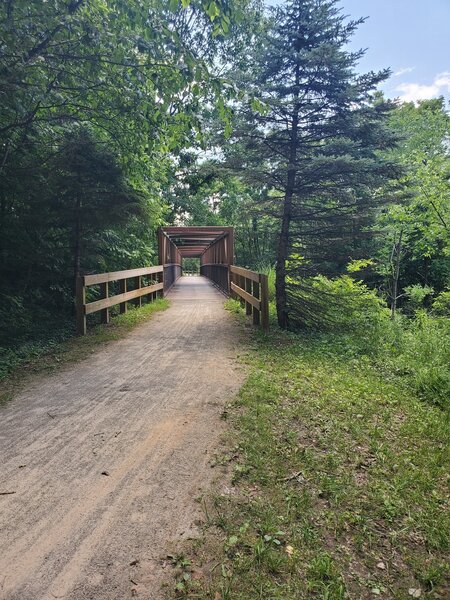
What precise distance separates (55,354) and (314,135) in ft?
17.8

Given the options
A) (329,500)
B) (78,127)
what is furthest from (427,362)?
(78,127)

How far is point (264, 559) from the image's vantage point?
1774mm

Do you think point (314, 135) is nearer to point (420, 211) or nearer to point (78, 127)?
point (78, 127)

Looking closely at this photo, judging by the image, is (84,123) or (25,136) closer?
(25,136)

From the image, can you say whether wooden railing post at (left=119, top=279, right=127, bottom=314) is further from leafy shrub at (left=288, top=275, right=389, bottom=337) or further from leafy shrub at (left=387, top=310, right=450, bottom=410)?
leafy shrub at (left=387, top=310, right=450, bottom=410)

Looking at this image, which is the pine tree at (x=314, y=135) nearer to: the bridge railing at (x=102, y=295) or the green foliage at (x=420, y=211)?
the green foliage at (x=420, y=211)

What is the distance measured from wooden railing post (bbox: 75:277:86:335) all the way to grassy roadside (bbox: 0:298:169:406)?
16cm

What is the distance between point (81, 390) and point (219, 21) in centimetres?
411

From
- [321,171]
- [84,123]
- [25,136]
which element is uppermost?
[84,123]

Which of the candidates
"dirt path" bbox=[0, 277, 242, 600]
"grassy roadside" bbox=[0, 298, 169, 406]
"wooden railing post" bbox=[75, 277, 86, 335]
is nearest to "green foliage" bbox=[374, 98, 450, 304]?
"dirt path" bbox=[0, 277, 242, 600]

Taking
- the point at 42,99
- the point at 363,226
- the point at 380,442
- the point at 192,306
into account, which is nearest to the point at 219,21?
the point at 42,99

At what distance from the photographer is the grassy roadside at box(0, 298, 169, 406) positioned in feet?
14.1

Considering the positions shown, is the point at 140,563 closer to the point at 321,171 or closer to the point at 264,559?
the point at 264,559

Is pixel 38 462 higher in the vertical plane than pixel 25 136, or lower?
lower
